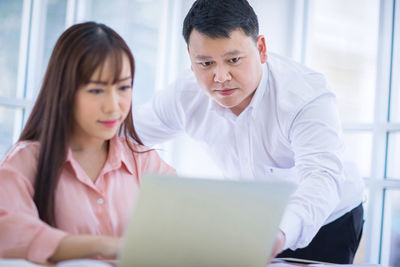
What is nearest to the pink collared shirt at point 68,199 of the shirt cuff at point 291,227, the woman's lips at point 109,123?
the woman's lips at point 109,123

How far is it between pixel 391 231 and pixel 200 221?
2.68 meters

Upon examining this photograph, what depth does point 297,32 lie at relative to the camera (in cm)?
384

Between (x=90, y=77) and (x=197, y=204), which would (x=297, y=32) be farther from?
(x=197, y=204)

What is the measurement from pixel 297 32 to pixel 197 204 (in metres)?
3.23

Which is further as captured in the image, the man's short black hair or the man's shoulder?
the man's shoulder

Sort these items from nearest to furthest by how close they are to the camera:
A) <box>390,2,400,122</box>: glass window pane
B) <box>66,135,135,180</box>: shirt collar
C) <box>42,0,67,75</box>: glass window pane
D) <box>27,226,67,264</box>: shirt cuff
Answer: <box>27,226,67,264</box>: shirt cuff
<box>66,135,135,180</box>: shirt collar
<box>42,0,67,75</box>: glass window pane
<box>390,2,400,122</box>: glass window pane

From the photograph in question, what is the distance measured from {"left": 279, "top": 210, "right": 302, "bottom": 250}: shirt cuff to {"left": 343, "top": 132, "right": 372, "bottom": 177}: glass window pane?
6.78ft

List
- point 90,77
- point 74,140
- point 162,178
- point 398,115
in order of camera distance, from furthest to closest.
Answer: point 398,115
point 74,140
point 90,77
point 162,178

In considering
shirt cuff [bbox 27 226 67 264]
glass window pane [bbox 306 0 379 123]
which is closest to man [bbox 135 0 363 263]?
shirt cuff [bbox 27 226 67 264]

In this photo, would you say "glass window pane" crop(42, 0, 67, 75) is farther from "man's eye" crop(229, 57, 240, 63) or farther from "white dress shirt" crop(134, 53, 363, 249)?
"man's eye" crop(229, 57, 240, 63)

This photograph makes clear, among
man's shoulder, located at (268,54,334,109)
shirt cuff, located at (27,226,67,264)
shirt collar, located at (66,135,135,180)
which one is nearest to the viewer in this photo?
shirt cuff, located at (27,226,67,264)

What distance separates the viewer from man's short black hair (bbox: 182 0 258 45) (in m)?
1.69

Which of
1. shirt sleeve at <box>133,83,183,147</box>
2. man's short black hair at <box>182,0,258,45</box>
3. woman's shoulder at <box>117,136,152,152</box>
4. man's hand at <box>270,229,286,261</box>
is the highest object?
man's short black hair at <box>182,0,258,45</box>

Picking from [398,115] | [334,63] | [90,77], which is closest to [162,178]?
[90,77]
